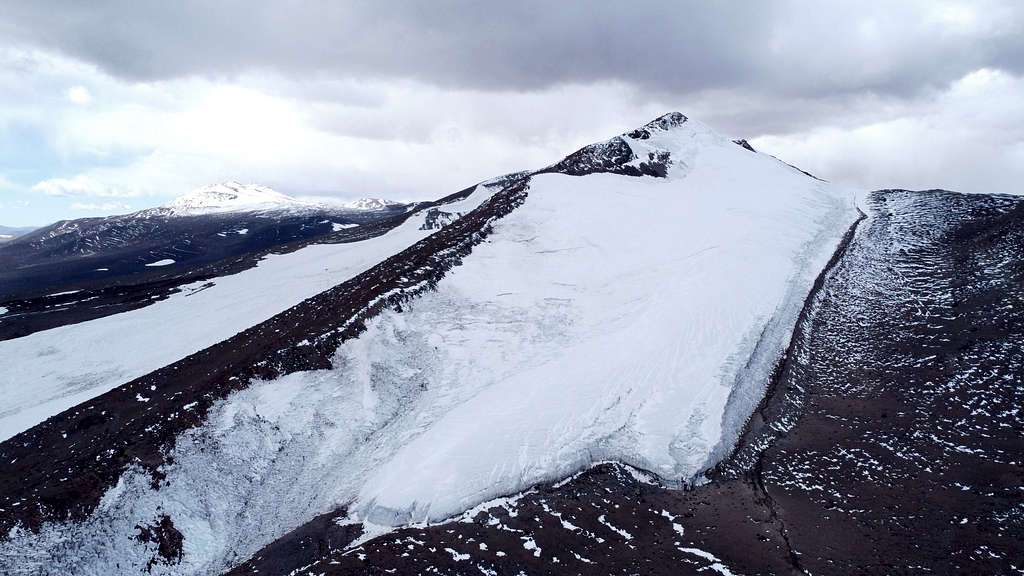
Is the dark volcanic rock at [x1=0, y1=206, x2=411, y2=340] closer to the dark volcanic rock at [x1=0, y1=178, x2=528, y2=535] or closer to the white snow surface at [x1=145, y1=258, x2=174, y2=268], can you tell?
the white snow surface at [x1=145, y1=258, x2=174, y2=268]

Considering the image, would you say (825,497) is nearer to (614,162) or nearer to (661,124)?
(614,162)

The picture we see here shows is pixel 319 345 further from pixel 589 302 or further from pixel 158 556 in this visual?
pixel 589 302

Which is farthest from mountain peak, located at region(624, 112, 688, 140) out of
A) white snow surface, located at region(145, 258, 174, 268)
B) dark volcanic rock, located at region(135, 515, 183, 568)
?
white snow surface, located at region(145, 258, 174, 268)

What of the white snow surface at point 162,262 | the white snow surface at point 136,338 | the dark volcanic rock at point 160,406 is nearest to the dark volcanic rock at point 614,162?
the white snow surface at point 136,338

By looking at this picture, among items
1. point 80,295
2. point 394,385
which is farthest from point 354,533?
point 80,295

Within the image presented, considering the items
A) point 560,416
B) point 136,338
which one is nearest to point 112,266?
point 136,338

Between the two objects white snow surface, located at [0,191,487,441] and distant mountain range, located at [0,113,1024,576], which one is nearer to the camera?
distant mountain range, located at [0,113,1024,576]
